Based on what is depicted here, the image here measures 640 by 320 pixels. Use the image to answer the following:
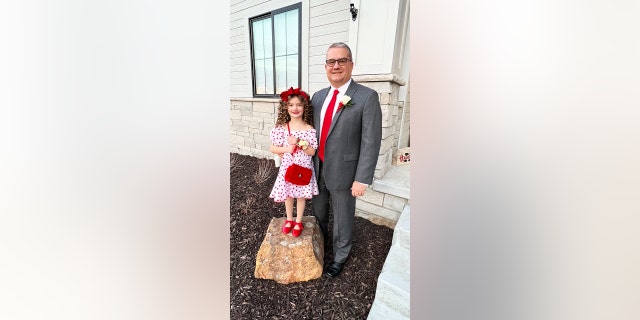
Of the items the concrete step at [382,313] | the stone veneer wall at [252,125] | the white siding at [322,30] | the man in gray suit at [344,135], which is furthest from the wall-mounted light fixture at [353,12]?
the concrete step at [382,313]

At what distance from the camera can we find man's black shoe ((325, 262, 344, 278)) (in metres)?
0.88

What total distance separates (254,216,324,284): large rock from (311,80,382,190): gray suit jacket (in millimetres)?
259

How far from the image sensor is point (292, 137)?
32.6 inches

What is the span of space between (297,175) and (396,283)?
46cm

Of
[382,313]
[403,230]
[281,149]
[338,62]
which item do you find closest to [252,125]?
[281,149]

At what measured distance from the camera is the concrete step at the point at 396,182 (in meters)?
0.84

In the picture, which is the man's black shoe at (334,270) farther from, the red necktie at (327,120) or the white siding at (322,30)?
the white siding at (322,30)

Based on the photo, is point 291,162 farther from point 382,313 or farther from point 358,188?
point 382,313

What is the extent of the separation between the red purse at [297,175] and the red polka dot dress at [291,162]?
1 centimetres
